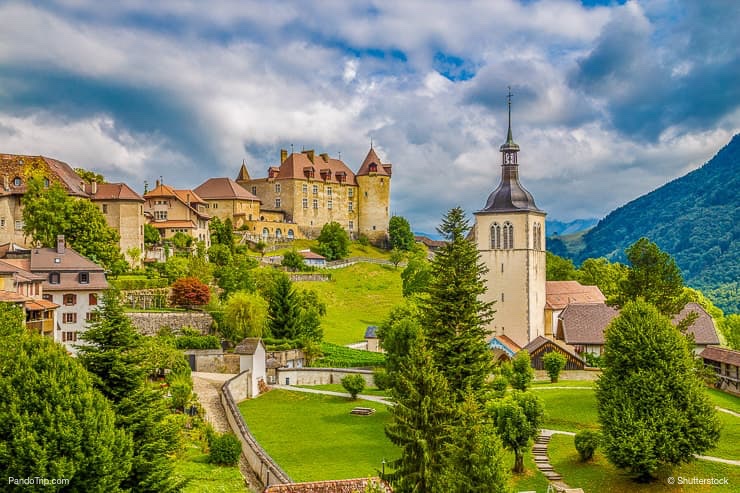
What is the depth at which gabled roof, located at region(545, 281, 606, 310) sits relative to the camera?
6467 centimetres

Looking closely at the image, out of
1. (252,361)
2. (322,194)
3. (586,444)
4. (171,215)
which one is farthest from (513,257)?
(322,194)

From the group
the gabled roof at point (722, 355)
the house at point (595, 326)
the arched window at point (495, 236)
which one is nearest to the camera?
the gabled roof at point (722, 355)

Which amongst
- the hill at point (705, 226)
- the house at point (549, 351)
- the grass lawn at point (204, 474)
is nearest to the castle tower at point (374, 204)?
the hill at point (705, 226)

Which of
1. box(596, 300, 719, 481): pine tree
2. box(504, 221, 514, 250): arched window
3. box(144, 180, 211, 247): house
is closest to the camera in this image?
box(596, 300, 719, 481): pine tree

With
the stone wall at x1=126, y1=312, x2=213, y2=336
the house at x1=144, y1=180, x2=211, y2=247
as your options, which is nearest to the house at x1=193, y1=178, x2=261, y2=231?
the house at x1=144, y1=180, x2=211, y2=247

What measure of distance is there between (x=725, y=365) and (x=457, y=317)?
21.5m

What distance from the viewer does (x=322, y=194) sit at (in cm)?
10756

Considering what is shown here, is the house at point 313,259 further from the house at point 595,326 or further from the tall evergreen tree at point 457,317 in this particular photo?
the tall evergreen tree at point 457,317

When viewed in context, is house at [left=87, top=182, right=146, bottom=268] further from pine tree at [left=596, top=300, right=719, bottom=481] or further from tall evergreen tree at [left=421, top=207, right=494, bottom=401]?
pine tree at [left=596, top=300, right=719, bottom=481]

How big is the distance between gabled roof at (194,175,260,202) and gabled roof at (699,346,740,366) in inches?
2538

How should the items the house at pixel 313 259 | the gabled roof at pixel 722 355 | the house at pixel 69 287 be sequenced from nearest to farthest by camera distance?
the gabled roof at pixel 722 355
the house at pixel 69 287
the house at pixel 313 259

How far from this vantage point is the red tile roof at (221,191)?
316ft

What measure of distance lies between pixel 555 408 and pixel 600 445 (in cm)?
1067

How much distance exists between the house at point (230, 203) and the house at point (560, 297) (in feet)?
146
